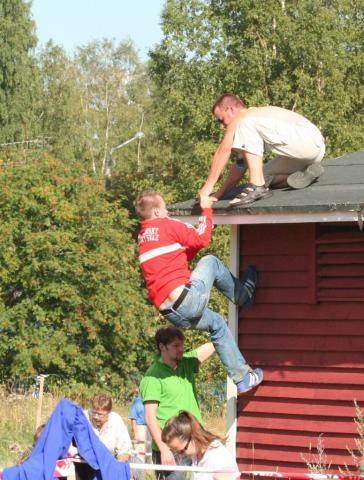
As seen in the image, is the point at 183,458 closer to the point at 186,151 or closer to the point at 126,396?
the point at 126,396

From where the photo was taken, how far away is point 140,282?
22188mm

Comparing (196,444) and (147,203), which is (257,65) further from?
(196,444)

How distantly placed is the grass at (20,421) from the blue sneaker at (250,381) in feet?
12.1

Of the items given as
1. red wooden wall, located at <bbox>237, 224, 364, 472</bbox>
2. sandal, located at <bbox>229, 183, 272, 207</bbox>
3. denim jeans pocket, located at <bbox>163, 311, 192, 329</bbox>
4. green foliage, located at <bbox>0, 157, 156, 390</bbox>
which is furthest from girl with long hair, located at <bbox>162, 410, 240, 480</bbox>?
green foliage, located at <bbox>0, 157, 156, 390</bbox>

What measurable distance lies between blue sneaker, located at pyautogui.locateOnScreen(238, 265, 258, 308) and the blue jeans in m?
0.06

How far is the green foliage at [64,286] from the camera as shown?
1914 cm

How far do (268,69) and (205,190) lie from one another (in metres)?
23.1

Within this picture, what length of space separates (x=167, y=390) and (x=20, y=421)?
7.85m

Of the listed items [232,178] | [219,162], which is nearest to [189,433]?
[219,162]

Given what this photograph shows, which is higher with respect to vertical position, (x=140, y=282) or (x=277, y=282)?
(x=277, y=282)

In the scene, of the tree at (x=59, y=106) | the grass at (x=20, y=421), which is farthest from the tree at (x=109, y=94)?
the grass at (x=20, y=421)

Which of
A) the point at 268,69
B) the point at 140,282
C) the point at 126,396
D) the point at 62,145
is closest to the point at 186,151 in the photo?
the point at 268,69

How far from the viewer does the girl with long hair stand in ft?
23.1

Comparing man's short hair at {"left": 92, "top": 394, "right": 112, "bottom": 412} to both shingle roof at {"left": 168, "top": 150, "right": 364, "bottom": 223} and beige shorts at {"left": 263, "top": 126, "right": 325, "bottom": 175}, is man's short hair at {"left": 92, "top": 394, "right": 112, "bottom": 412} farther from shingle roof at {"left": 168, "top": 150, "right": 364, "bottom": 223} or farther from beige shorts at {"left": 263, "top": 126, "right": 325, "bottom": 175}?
beige shorts at {"left": 263, "top": 126, "right": 325, "bottom": 175}
